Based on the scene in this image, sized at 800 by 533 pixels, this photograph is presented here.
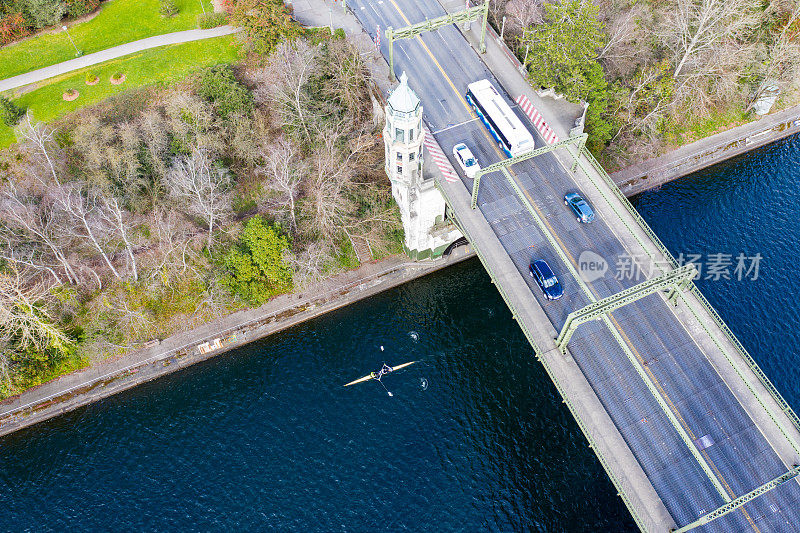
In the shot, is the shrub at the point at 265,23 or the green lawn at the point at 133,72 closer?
the shrub at the point at 265,23

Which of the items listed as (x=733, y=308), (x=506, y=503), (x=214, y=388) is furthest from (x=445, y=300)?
(x=733, y=308)

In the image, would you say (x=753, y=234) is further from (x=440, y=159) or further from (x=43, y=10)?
(x=43, y=10)

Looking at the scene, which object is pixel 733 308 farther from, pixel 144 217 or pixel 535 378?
pixel 144 217

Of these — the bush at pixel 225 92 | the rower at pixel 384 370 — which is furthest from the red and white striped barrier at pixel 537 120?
the bush at pixel 225 92

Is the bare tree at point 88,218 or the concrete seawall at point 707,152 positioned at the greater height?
the bare tree at point 88,218

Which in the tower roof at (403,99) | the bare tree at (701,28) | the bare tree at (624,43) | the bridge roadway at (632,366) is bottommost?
the bridge roadway at (632,366)

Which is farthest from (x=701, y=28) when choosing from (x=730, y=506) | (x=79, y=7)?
(x=79, y=7)

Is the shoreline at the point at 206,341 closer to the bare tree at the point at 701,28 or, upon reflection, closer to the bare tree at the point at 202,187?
the bare tree at the point at 202,187

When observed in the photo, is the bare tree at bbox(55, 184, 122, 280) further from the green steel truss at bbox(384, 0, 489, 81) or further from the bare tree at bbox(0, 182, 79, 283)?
the green steel truss at bbox(384, 0, 489, 81)
